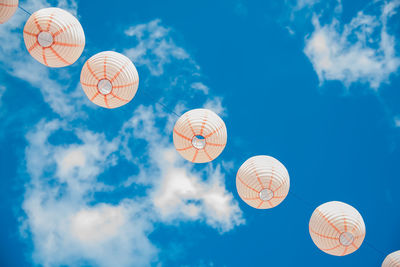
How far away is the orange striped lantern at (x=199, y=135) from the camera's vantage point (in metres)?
7.30

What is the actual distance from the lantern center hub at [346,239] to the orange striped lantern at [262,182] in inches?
58.1

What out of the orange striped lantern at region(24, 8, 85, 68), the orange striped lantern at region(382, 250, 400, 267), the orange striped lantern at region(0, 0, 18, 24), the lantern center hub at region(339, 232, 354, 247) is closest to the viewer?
the orange striped lantern at region(24, 8, 85, 68)

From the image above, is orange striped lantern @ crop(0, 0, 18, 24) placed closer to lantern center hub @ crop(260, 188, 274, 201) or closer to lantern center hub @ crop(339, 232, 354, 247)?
lantern center hub @ crop(260, 188, 274, 201)

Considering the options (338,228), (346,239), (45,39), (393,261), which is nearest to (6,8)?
(45,39)

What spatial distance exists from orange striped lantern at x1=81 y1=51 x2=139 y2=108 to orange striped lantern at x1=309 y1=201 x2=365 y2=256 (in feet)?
16.4

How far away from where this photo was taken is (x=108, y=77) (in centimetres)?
736

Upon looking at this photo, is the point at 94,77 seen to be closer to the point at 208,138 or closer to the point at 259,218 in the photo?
the point at 208,138

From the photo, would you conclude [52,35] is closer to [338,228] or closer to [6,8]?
[6,8]

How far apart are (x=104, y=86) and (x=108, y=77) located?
300mm

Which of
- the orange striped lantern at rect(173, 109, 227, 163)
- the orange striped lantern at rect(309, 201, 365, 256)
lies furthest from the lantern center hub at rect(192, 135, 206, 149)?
the orange striped lantern at rect(309, 201, 365, 256)

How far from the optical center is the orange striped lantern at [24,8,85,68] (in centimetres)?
719

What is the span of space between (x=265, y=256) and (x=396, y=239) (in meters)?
4.40

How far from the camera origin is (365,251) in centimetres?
1220

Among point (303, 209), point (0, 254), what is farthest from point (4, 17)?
point (303, 209)
